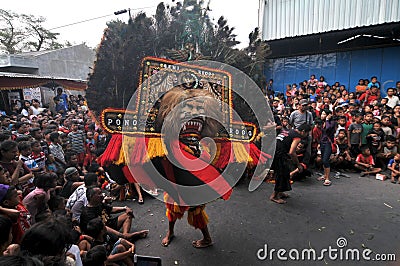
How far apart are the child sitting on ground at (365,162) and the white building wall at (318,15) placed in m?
3.52

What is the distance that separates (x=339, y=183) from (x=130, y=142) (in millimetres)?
4384

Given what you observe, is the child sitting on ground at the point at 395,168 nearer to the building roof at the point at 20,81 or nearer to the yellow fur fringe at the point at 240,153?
the yellow fur fringe at the point at 240,153

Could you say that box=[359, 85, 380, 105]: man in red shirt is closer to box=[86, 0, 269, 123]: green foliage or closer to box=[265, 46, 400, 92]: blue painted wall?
box=[265, 46, 400, 92]: blue painted wall

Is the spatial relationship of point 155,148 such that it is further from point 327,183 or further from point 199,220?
point 327,183

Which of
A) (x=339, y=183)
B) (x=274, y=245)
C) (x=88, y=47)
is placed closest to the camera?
(x=274, y=245)

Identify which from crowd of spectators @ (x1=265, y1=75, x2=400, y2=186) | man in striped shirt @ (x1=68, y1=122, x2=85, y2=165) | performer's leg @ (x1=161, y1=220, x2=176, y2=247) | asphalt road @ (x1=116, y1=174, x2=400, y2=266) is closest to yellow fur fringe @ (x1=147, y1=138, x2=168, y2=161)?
performer's leg @ (x1=161, y1=220, x2=176, y2=247)

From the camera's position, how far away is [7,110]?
9.63 m

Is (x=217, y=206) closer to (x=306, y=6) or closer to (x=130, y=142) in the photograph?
(x=130, y=142)

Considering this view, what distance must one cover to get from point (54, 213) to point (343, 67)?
31.6 ft

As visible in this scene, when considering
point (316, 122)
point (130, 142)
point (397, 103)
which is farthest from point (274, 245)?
point (397, 103)

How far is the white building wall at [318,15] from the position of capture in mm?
6961

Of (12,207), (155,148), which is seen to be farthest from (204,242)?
(12,207)

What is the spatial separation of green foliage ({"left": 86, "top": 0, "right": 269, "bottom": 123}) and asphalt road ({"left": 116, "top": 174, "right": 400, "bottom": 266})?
1.61m

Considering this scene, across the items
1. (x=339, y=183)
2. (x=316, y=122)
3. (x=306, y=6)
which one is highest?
(x=306, y=6)
